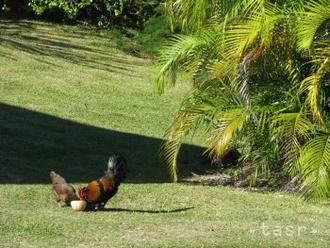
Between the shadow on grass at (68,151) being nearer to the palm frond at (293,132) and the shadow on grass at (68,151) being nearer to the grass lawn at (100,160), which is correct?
the grass lawn at (100,160)

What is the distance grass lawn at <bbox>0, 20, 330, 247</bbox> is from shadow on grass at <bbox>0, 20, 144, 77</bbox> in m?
0.04

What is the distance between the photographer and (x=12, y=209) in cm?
1021

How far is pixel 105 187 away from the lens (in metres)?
10.2

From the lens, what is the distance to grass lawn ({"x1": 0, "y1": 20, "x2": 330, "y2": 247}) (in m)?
9.53

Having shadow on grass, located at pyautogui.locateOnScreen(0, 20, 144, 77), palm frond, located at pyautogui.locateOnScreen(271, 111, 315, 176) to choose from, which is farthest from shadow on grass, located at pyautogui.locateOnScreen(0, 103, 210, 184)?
shadow on grass, located at pyautogui.locateOnScreen(0, 20, 144, 77)

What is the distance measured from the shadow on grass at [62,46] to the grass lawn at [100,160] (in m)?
0.04

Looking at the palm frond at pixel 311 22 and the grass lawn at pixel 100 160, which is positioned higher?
the palm frond at pixel 311 22

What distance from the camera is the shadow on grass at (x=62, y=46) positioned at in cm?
2405

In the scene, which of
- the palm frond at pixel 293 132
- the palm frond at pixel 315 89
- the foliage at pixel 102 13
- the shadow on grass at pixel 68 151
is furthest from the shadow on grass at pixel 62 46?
the palm frond at pixel 315 89

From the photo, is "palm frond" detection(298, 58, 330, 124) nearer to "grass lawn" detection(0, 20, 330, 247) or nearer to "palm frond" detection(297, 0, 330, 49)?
"palm frond" detection(297, 0, 330, 49)

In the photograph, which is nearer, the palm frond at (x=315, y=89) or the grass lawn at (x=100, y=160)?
the grass lawn at (x=100, y=160)

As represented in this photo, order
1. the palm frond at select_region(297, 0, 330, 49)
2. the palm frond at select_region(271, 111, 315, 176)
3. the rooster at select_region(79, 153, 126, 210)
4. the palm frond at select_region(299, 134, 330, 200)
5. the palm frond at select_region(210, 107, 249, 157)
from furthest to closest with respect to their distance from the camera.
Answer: the palm frond at select_region(210, 107, 249, 157)
the palm frond at select_region(271, 111, 315, 176)
the palm frond at select_region(299, 134, 330, 200)
the palm frond at select_region(297, 0, 330, 49)
the rooster at select_region(79, 153, 126, 210)

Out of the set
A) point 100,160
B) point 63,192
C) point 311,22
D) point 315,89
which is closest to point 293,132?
point 315,89

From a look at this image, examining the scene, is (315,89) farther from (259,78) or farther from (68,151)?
(68,151)
